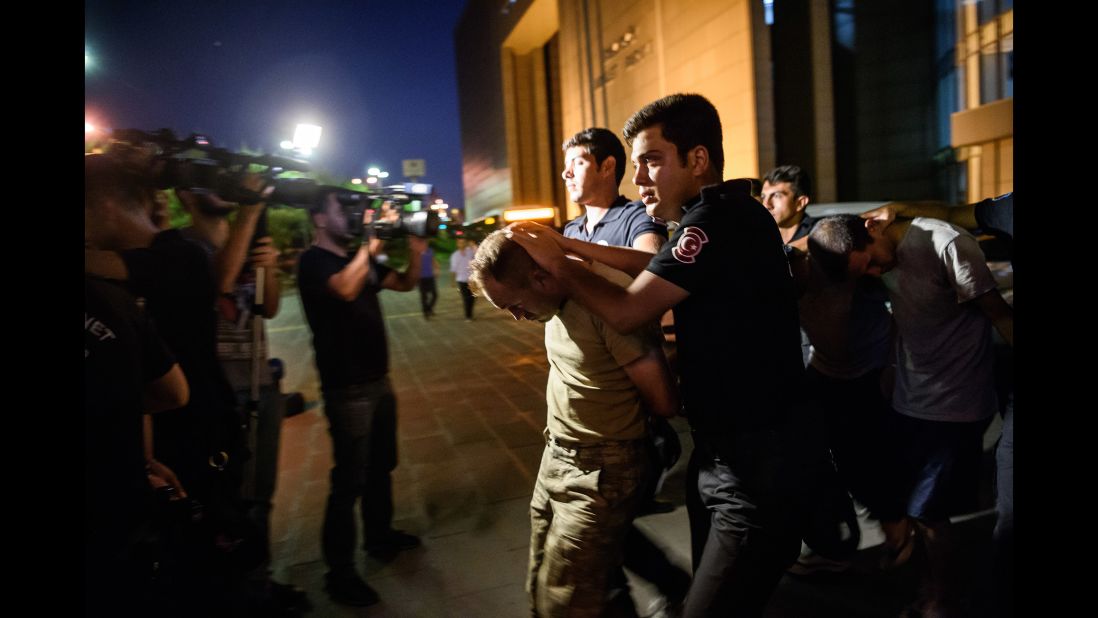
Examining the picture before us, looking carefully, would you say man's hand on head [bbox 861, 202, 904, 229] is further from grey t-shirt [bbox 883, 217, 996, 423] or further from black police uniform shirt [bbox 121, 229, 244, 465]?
black police uniform shirt [bbox 121, 229, 244, 465]

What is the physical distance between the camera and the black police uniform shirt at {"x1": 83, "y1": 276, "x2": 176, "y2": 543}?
4.55 feet

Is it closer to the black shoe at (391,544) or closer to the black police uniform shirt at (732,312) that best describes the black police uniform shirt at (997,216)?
the black police uniform shirt at (732,312)

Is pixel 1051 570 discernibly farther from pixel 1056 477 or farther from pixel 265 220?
pixel 265 220

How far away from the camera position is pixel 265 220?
8.96ft

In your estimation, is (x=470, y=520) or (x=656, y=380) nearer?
(x=656, y=380)

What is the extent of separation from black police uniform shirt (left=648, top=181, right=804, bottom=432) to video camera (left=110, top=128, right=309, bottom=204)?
5.50ft

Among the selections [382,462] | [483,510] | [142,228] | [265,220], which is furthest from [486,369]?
[142,228]

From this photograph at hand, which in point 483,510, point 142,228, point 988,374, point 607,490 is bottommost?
point 483,510

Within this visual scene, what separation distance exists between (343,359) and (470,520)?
1393 mm

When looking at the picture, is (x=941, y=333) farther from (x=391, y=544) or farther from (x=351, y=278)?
(x=391, y=544)

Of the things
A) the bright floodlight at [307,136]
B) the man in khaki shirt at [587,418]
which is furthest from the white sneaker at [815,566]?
the bright floodlight at [307,136]

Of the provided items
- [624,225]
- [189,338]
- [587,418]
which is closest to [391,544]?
[189,338]

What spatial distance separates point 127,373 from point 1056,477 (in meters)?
2.32

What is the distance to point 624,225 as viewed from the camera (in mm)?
2686
